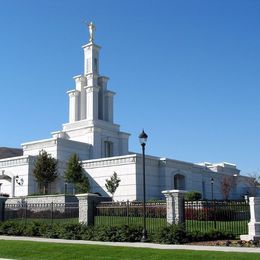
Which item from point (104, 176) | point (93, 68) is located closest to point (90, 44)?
point (93, 68)

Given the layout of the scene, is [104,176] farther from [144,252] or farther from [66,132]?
Result: [144,252]

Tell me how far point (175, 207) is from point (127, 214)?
2.96 meters

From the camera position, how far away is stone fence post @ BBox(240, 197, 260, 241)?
1816 cm

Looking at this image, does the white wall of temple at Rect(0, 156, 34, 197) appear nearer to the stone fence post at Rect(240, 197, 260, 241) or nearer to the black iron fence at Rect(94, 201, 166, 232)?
the black iron fence at Rect(94, 201, 166, 232)

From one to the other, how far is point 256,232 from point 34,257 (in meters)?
9.11

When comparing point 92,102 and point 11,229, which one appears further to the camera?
point 92,102

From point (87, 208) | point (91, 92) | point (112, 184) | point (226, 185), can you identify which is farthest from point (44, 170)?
point (226, 185)

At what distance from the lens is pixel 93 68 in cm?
6159

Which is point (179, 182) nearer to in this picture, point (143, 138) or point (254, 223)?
point (143, 138)

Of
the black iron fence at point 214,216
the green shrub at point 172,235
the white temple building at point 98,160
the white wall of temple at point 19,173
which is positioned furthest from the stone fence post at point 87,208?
the white wall of temple at point 19,173

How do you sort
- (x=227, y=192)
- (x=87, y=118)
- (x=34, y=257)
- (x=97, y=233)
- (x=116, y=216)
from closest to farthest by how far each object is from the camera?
1. (x=34, y=257)
2. (x=97, y=233)
3. (x=116, y=216)
4. (x=87, y=118)
5. (x=227, y=192)

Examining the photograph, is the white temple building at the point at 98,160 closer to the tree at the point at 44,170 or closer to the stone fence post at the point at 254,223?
the tree at the point at 44,170

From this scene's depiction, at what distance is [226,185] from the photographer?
208 ft

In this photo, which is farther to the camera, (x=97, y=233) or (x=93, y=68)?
(x=93, y=68)
